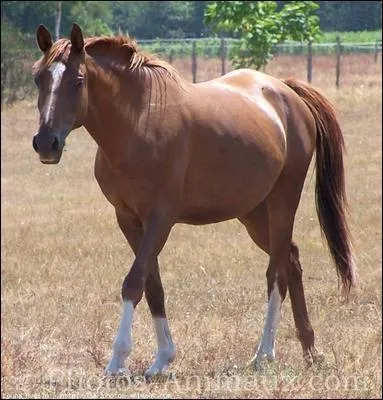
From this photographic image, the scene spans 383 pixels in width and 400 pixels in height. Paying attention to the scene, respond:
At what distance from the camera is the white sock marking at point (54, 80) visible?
6305mm

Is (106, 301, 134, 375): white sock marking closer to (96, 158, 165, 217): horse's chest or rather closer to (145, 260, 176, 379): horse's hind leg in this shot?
(145, 260, 176, 379): horse's hind leg

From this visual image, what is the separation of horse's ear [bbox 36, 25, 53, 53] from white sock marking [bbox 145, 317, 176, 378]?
1727 millimetres

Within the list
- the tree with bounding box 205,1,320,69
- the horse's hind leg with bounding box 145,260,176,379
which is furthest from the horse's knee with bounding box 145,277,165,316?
the tree with bounding box 205,1,320,69

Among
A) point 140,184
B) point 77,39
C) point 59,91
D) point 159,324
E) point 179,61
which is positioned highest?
point 77,39

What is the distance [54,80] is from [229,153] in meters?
1.32

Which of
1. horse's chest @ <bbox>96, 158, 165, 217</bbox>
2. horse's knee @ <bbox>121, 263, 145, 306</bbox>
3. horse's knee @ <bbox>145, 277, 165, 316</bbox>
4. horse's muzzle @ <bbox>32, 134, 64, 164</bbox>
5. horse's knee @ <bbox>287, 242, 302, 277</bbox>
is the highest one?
horse's muzzle @ <bbox>32, 134, 64, 164</bbox>

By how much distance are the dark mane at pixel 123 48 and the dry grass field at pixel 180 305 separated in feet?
5.69

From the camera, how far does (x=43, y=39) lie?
6.58m

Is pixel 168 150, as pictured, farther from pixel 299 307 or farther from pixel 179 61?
pixel 179 61

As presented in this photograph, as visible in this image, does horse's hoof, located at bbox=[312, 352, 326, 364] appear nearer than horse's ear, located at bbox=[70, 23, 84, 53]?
No

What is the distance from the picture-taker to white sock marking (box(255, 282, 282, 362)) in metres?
7.44

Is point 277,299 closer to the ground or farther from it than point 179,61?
farther from it

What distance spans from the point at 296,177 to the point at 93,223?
657 centimetres

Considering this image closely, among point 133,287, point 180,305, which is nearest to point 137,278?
point 133,287
